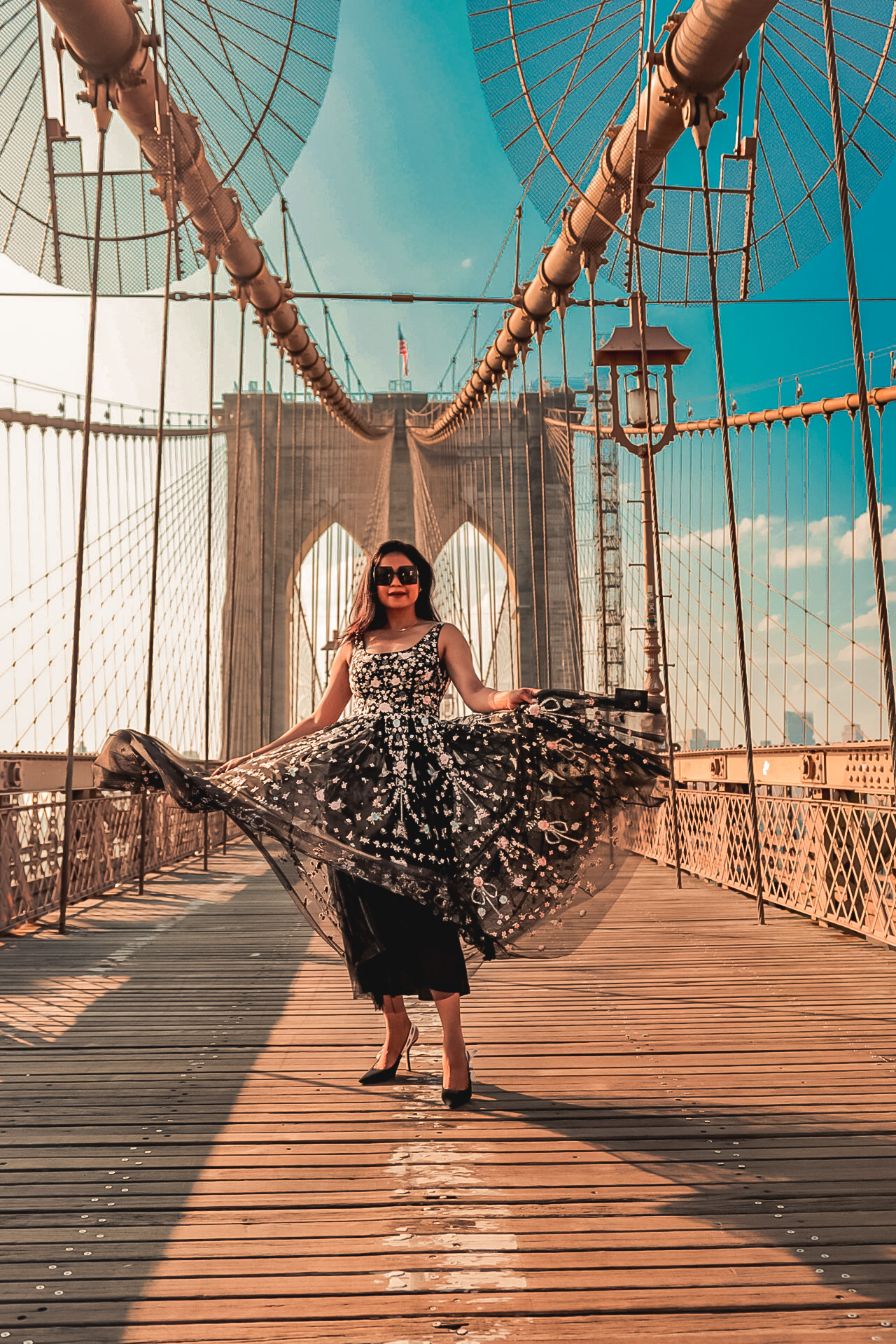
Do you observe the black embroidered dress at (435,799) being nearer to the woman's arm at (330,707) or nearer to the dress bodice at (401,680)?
the dress bodice at (401,680)

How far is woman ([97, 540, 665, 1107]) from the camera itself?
218cm

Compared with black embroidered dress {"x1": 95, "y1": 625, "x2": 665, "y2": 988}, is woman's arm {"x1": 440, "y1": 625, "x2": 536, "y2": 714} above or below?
above

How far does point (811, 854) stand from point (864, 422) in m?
2.86

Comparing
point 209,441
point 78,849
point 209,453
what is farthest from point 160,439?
point 209,453

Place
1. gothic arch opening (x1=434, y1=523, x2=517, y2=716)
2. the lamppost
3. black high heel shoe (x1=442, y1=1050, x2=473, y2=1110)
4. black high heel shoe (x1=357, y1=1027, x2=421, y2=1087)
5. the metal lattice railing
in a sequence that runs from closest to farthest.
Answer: black high heel shoe (x1=442, y1=1050, x2=473, y2=1110), black high heel shoe (x1=357, y1=1027, x2=421, y2=1087), the metal lattice railing, the lamppost, gothic arch opening (x1=434, y1=523, x2=517, y2=716)

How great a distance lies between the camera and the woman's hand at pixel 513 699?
240cm

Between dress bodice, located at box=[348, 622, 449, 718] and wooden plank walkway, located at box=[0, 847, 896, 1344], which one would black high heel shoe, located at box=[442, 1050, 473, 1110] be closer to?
wooden plank walkway, located at box=[0, 847, 896, 1344]

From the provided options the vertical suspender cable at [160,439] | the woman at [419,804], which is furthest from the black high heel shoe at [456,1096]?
the vertical suspender cable at [160,439]

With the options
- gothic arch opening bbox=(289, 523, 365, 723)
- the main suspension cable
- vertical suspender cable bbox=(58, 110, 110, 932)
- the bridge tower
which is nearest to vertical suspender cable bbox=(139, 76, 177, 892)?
vertical suspender cable bbox=(58, 110, 110, 932)

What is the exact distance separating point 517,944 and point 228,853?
325 inches

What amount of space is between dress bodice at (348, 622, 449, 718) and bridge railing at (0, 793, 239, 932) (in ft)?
4.12

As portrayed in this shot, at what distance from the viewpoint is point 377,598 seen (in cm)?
252

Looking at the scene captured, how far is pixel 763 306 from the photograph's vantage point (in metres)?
12.1

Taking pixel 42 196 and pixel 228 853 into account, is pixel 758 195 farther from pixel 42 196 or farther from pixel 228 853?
pixel 228 853
